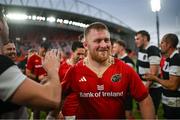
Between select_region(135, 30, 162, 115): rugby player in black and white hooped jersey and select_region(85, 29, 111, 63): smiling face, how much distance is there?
3.37m

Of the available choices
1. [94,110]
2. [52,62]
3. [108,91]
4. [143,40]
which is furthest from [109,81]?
[143,40]

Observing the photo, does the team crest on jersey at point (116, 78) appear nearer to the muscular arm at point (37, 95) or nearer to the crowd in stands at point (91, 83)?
the crowd in stands at point (91, 83)

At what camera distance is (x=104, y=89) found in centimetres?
350

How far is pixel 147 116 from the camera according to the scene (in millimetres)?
3398

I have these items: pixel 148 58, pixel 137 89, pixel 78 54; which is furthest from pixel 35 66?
pixel 137 89

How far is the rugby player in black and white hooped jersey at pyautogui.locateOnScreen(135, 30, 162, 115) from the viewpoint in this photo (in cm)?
683

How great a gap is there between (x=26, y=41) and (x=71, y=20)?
6.17m

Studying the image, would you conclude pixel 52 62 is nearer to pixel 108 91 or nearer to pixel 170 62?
pixel 108 91

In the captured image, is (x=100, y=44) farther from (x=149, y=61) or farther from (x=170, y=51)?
(x=149, y=61)

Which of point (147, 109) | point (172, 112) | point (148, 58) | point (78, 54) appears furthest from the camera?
point (148, 58)

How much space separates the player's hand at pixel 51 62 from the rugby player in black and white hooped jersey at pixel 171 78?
124 inches

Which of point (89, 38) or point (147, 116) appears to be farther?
point (89, 38)

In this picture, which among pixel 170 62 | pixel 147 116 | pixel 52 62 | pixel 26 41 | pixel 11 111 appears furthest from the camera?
pixel 26 41

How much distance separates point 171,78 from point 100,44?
223 centimetres
